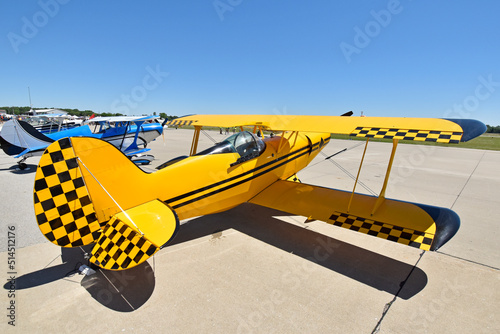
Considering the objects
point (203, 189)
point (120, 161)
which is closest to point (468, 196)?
point (203, 189)

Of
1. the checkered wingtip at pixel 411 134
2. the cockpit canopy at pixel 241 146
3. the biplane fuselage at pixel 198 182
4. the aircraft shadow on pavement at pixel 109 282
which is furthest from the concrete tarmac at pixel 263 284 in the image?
the checkered wingtip at pixel 411 134

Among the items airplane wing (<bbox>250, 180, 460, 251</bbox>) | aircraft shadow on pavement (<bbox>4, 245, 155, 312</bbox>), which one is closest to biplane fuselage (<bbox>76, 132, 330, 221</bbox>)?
airplane wing (<bbox>250, 180, 460, 251</bbox>)

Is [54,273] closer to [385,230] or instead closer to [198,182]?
[198,182]

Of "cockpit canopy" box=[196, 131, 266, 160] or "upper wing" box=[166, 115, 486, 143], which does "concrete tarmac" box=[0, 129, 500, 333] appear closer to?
"cockpit canopy" box=[196, 131, 266, 160]

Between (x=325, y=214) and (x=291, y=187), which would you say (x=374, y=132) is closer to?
(x=325, y=214)

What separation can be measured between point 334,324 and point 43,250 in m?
4.42

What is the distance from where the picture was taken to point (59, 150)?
A: 2729mm

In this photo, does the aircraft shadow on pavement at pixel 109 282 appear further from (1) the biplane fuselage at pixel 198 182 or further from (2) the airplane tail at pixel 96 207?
(1) the biplane fuselage at pixel 198 182

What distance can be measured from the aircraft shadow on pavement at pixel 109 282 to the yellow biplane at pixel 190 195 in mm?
654

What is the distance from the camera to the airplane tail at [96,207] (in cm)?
254

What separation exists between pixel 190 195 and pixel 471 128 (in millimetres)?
3839

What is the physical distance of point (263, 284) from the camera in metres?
3.13

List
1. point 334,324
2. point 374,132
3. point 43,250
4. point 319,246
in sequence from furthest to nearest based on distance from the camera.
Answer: point 319,246, point 43,250, point 374,132, point 334,324

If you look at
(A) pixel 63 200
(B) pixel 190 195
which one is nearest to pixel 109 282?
(A) pixel 63 200
